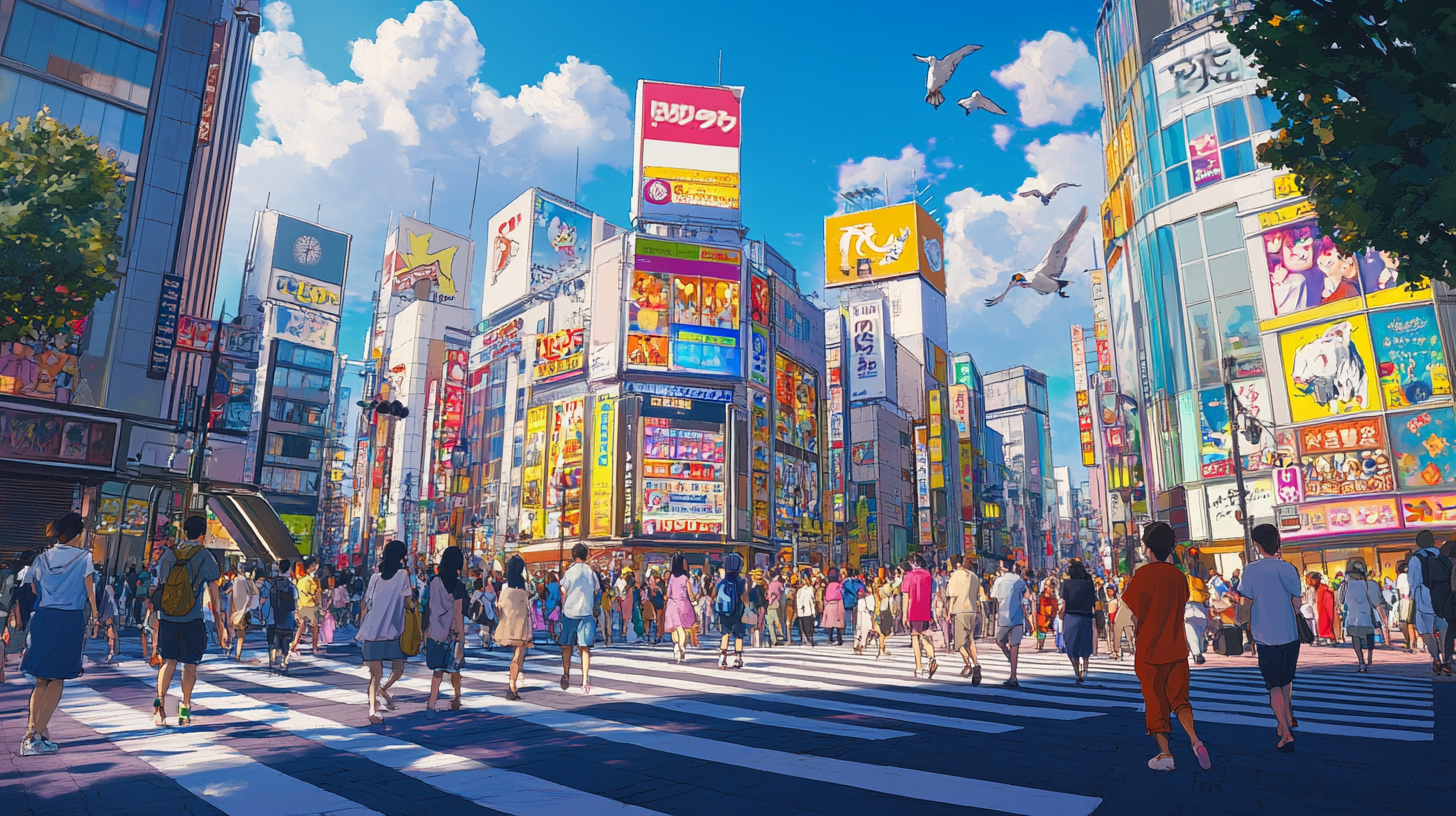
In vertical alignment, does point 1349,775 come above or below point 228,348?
below

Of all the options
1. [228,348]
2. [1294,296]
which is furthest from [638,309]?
[1294,296]

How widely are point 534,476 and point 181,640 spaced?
1712 inches

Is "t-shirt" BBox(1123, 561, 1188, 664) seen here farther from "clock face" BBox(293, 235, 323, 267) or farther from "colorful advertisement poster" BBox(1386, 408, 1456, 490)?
"clock face" BBox(293, 235, 323, 267)

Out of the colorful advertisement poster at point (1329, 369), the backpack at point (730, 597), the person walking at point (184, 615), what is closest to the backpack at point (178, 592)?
the person walking at point (184, 615)

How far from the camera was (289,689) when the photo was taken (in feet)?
32.7

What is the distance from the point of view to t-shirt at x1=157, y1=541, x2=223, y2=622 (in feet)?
23.4

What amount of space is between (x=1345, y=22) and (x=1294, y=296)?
1154 inches

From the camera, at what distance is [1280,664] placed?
6.17 metres

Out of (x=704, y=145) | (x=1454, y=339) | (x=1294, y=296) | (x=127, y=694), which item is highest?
(x=704, y=145)

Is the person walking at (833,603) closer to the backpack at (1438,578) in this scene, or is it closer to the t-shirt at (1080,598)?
the t-shirt at (1080,598)

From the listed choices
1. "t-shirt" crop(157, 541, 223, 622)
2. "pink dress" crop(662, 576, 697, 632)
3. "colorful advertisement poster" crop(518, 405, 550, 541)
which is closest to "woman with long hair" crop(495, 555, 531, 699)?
"t-shirt" crop(157, 541, 223, 622)

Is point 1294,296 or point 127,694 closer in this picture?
point 127,694

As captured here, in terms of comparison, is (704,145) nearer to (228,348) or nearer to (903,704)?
(228,348)

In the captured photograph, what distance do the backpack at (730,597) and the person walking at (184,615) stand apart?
23.7 ft
